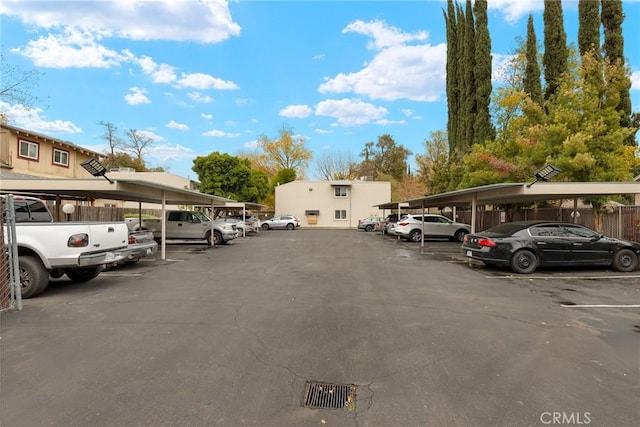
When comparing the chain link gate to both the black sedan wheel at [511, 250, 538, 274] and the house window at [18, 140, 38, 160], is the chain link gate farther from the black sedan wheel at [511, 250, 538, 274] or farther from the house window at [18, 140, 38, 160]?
the house window at [18, 140, 38, 160]

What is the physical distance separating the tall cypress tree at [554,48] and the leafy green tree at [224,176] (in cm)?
2690

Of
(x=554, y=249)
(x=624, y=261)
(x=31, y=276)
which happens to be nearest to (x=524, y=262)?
(x=554, y=249)

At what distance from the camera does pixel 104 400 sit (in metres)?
3.12

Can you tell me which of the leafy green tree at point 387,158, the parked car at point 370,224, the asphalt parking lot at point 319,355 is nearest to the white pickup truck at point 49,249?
the asphalt parking lot at point 319,355

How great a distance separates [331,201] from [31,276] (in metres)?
37.4

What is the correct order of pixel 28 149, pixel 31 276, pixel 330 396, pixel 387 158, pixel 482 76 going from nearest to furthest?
pixel 330 396, pixel 31 276, pixel 28 149, pixel 482 76, pixel 387 158

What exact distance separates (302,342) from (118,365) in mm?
1954

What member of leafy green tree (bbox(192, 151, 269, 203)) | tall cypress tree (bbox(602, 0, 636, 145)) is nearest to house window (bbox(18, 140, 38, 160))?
leafy green tree (bbox(192, 151, 269, 203))

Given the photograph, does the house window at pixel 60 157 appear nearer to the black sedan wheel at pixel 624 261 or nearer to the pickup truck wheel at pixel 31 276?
the pickup truck wheel at pixel 31 276

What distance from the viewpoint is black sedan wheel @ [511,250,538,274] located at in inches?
392

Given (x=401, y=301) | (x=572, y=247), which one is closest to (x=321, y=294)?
(x=401, y=301)

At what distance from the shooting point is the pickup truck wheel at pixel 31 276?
6594 millimetres

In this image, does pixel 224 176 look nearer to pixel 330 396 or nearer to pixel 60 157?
pixel 60 157

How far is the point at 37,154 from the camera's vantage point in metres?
22.1
